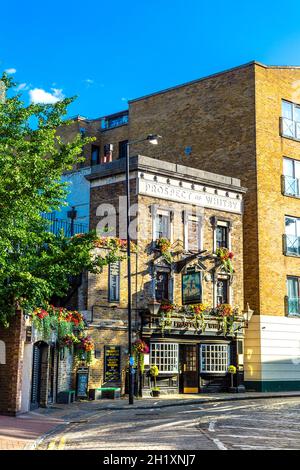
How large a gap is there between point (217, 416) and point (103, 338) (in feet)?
32.6

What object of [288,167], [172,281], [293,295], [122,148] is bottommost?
[293,295]

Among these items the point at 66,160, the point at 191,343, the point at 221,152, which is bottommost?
the point at 191,343

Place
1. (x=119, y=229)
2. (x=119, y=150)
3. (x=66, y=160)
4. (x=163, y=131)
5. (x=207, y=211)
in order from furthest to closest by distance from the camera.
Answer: (x=119, y=150) < (x=163, y=131) < (x=207, y=211) < (x=119, y=229) < (x=66, y=160)

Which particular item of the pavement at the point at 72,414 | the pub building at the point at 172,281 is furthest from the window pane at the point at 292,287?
the pavement at the point at 72,414

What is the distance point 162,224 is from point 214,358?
278 inches

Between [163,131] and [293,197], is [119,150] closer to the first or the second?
[163,131]

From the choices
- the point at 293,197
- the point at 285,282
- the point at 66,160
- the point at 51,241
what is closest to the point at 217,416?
the point at 51,241

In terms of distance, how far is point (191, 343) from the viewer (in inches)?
1288

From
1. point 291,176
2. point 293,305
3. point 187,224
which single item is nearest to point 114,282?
point 187,224

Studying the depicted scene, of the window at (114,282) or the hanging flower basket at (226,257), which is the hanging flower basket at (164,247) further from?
the hanging flower basket at (226,257)

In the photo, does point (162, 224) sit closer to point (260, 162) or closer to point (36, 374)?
point (260, 162)

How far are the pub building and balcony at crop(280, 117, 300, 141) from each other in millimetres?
5034

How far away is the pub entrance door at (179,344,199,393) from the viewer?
106 feet

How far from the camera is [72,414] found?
22047 millimetres
